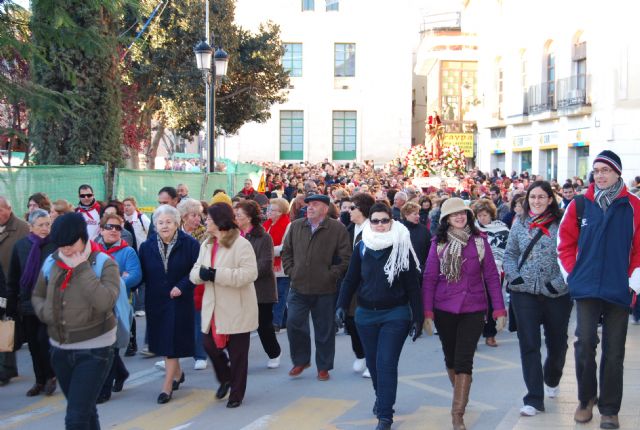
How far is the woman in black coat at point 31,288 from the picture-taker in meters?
7.62

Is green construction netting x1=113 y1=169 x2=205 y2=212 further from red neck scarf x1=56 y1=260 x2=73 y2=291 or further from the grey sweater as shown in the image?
red neck scarf x1=56 y1=260 x2=73 y2=291

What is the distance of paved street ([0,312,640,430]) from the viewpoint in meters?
6.75

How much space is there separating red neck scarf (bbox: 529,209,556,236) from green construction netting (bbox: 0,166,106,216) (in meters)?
8.21

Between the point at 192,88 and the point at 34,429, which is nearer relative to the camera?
the point at 34,429

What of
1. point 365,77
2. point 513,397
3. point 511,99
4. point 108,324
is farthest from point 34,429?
point 365,77

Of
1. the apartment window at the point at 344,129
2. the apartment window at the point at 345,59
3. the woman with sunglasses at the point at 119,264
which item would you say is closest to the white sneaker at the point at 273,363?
the woman with sunglasses at the point at 119,264

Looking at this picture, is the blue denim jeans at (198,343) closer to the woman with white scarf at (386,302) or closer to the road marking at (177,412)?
the road marking at (177,412)

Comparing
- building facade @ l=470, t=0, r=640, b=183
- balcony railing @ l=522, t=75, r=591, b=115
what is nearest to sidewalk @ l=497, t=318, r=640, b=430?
building facade @ l=470, t=0, r=640, b=183

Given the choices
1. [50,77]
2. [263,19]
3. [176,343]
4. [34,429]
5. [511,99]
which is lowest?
[34,429]

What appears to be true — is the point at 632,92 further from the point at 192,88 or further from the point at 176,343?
the point at 176,343

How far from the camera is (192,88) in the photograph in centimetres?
2636

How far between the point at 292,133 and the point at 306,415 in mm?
50838

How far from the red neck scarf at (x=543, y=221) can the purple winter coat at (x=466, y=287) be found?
46 centimetres

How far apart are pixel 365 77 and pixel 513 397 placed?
4961 cm
